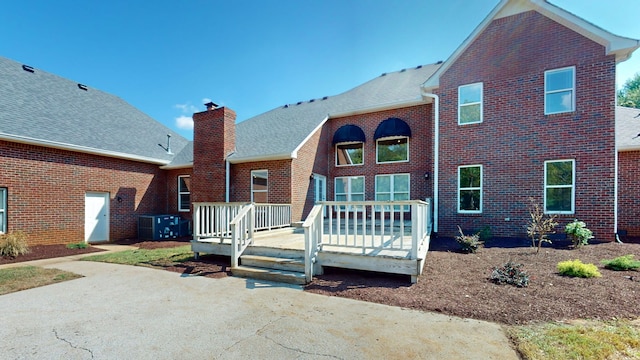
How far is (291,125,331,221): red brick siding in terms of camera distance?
12.0m

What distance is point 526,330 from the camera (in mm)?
3693

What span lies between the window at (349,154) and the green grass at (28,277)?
1128cm

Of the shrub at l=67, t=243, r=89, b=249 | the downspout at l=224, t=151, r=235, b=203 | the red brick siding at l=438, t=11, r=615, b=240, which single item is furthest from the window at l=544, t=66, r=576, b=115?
the shrub at l=67, t=243, r=89, b=249

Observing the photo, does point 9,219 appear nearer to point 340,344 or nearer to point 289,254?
point 289,254

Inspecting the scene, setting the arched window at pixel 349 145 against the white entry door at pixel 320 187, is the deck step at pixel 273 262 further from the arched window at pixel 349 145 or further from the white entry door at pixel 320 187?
the arched window at pixel 349 145

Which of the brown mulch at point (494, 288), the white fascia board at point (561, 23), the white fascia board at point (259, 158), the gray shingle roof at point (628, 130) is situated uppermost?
the white fascia board at point (561, 23)

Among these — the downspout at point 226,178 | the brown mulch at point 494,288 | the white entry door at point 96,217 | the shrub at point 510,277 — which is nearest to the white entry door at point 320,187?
the downspout at point 226,178

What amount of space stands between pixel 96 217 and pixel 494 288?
610 inches

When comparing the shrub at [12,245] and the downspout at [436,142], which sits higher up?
the downspout at [436,142]

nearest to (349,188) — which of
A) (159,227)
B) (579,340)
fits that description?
(159,227)

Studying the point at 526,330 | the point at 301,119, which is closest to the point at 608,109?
the point at 526,330

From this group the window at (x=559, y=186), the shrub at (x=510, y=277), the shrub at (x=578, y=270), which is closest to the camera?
the shrub at (x=510, y=277)

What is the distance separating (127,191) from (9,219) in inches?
169

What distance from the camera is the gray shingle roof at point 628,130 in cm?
1019
